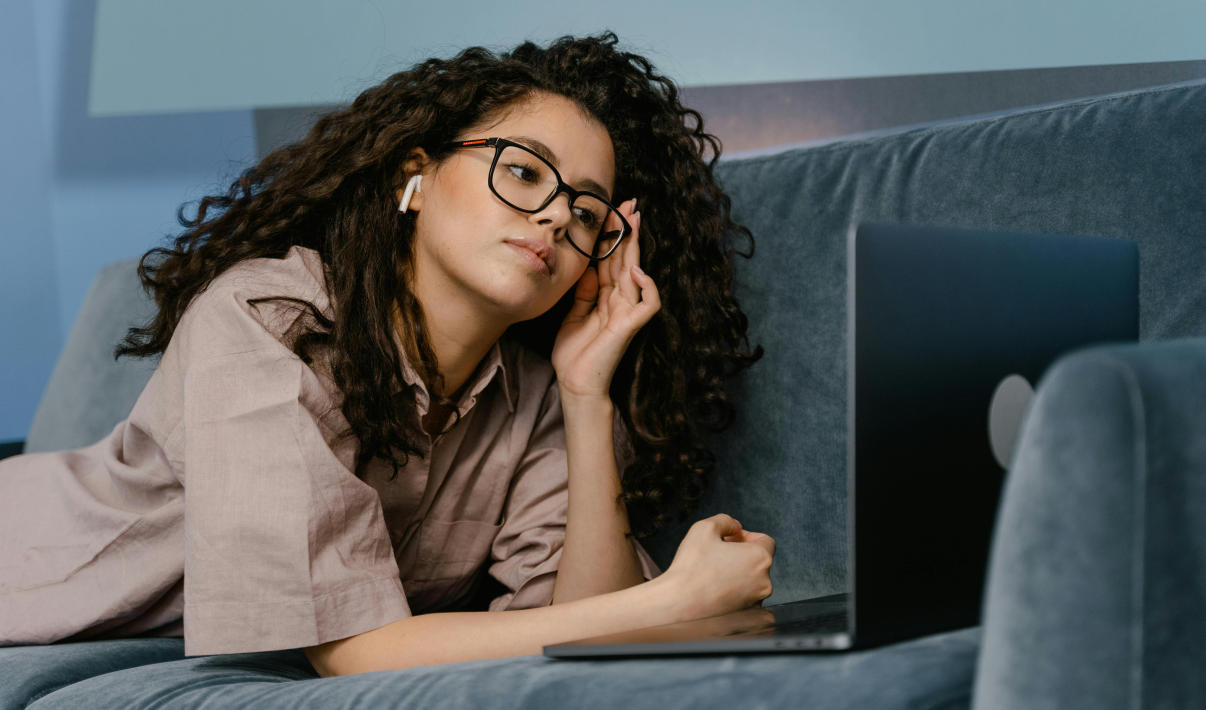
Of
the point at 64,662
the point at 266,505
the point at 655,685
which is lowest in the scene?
the point at 64,662

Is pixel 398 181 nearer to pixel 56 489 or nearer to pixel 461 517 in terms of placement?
pixel 461 517

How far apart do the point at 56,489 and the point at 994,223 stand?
55.8 inches

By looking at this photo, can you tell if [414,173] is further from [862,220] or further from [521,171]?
[862,220]

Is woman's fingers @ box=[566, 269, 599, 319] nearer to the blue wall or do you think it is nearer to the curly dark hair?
the curly dark hair

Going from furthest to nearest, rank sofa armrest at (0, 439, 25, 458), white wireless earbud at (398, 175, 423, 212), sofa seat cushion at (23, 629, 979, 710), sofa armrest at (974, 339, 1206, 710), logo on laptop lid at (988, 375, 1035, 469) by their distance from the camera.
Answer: sofa armrest at (0, 439, 25, 458), white wireless earbud at (398, 175, 423, 212), logo on laptop lid at (988, 375, 1035, 469), sofa seat cushion at (23, 629, 979, 710), sofa armrest at (974, 339, 1206, 710)

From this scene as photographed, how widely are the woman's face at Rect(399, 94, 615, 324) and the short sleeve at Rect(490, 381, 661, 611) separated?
27 cm

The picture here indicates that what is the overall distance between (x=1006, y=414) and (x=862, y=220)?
0.69 m

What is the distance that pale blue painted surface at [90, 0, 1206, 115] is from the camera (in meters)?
1.59

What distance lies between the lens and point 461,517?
145 centimetres

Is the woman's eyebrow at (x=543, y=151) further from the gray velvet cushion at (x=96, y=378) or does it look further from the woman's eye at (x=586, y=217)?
the gray velvet cushion at (x=96, y=378)

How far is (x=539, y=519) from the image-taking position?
1495 mm

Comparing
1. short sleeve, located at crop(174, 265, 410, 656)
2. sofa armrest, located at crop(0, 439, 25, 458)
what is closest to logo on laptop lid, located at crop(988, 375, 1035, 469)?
short sleeve, located at crop(174, 265, 410, 656)

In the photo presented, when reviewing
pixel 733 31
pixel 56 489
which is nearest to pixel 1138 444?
pixel 56 489

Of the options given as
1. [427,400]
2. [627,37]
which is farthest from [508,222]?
[627,37]
